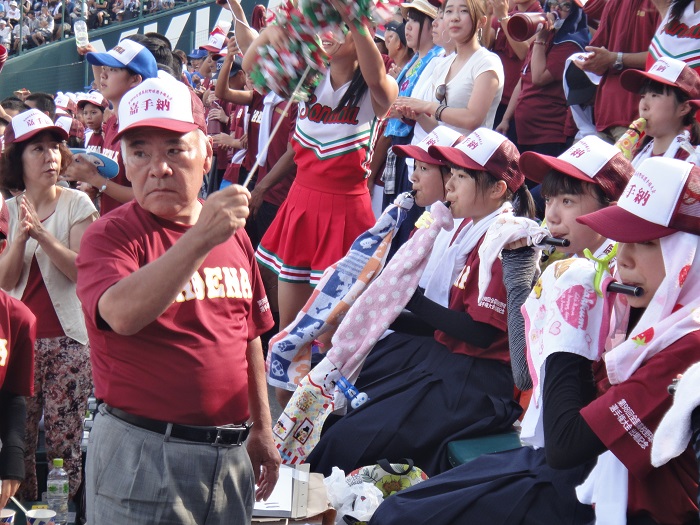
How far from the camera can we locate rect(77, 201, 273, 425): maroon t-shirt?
2.55 meters

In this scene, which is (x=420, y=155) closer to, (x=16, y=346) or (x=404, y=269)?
(x=404, y=269)

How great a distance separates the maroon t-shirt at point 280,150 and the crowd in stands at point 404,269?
0.08 feet

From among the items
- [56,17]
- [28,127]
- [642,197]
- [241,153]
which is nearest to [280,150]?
[241,153]

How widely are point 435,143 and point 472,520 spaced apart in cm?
247

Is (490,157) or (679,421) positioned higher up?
(679,421)

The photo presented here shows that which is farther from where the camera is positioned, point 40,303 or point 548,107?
point 548,107

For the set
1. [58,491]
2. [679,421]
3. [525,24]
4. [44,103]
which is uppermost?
[679,421]

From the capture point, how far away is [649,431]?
260 cm

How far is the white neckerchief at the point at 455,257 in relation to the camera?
15.2 feet

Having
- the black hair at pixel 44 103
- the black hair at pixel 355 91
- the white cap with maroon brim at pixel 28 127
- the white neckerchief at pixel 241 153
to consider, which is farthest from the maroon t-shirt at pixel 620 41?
the black hair at pixel 44 103

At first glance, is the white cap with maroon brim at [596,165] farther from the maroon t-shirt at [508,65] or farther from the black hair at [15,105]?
the black hair at [15,105]

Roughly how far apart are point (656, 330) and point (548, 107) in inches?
170

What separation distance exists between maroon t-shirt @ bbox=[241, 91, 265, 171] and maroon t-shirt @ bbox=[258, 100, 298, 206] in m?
0.43

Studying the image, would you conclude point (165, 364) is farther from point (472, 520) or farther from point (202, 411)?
point (472, 520)
